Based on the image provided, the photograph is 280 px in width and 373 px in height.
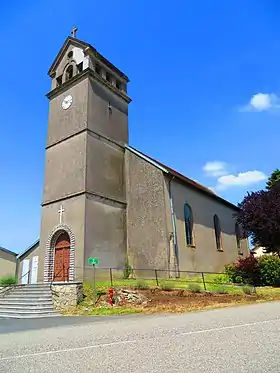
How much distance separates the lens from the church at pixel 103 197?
1973cm

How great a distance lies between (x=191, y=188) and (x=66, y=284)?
470 inches

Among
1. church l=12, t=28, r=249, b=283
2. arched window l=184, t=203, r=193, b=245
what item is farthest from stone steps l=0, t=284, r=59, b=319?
arched window l=184, t=203, r=193, b=245

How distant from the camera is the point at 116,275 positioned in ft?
66.0

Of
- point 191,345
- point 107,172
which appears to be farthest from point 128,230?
point 191,345

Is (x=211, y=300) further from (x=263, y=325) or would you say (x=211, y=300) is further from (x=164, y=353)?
(x=164, y=353)

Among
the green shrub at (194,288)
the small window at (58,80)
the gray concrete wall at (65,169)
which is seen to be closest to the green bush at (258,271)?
the green shrub at (194,288)

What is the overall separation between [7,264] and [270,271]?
78.6ft

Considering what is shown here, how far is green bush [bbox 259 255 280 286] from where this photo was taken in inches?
725

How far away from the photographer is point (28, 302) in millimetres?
15500

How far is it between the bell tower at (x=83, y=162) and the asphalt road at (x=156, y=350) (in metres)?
11.4

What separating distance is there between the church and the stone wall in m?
2.73

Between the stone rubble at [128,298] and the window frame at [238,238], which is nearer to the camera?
the stone rubble at [128,298]

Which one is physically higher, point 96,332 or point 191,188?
point 191,188

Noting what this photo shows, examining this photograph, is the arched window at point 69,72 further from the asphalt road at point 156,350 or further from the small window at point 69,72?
the asphalt road at point 156,350
